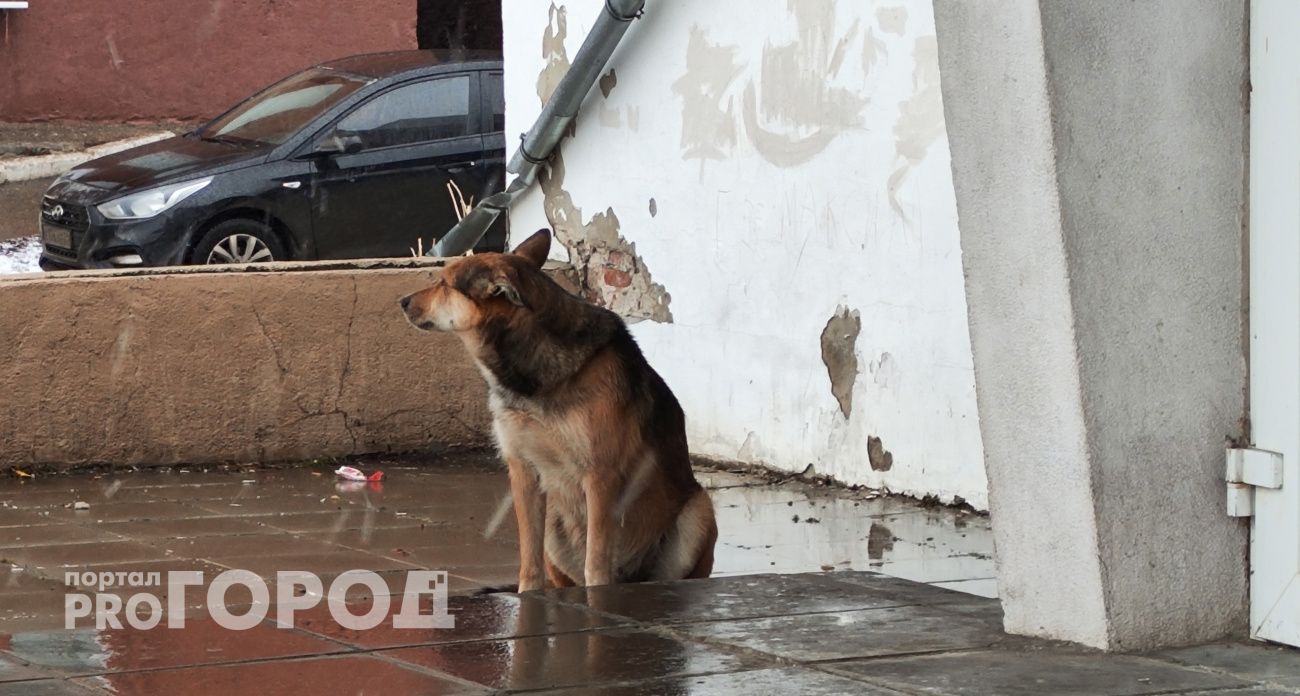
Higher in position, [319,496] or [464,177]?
[464,177]

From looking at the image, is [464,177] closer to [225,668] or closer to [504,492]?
[504,492]

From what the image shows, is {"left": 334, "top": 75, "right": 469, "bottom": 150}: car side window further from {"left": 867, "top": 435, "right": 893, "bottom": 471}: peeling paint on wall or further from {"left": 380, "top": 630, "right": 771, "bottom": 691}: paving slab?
{"left": 380, "top": 630, "right": 771, "bottom": 691}: paving slab

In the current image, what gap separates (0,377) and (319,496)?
1.70 metres

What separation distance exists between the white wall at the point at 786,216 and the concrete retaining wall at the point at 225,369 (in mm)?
1255

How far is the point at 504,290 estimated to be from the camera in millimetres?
6043

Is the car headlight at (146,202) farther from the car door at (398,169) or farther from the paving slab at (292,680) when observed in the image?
the paving slab at (292,680)

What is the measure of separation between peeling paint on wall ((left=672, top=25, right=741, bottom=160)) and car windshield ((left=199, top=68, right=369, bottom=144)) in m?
5.06

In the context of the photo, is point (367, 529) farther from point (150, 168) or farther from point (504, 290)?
point (150, 168)

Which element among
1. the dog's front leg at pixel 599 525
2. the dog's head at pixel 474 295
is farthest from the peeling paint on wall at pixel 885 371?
the dog's head at pixel 474 295

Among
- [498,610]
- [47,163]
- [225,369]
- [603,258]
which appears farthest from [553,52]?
[47,163]

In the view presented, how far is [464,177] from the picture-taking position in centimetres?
1412

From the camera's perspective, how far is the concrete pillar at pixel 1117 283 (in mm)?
4566

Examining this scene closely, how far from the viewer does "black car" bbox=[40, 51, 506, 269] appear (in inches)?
524

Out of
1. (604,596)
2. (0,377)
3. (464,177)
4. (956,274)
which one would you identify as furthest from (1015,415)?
(464,177)
